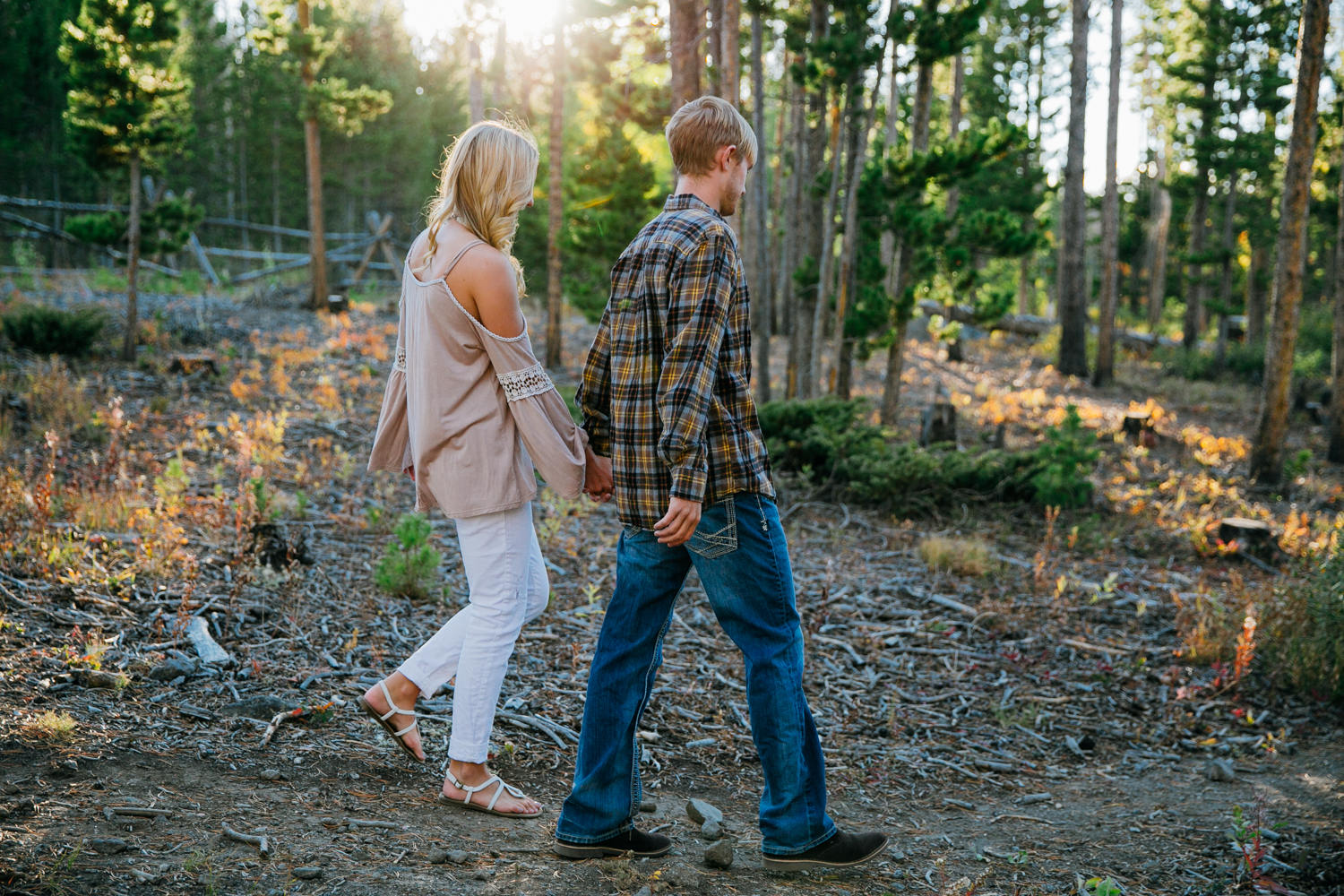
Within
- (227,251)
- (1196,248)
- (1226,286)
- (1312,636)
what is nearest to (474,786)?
(1312,636)

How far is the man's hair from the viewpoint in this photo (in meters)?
2.48

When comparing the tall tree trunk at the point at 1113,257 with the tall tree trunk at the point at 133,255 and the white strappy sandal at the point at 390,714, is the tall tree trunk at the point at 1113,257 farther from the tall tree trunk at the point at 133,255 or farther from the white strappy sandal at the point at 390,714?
the white strappy sandal at the point at 390,714

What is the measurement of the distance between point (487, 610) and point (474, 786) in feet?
1.99

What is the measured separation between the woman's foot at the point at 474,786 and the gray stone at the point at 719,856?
2.03 feet

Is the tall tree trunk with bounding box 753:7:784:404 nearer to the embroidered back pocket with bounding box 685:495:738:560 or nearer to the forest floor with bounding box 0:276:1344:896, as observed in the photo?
the forest floor with bounding box 0:276:1344:896

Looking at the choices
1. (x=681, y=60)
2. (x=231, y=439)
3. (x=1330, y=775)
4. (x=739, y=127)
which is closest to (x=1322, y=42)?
(x=681, y=60)

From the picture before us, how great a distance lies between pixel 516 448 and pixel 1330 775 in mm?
3824

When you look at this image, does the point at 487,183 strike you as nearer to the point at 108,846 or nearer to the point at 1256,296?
the point at 108,846

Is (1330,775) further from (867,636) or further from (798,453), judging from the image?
(798,453)

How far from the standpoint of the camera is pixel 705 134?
98.3 inches

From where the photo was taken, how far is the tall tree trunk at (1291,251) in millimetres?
9133

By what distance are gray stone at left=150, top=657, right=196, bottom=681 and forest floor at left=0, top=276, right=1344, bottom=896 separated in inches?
0.4

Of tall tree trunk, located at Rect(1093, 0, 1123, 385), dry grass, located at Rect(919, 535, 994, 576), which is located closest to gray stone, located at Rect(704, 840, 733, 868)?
dry grass, located at Rect(919, 535, 994, 576)

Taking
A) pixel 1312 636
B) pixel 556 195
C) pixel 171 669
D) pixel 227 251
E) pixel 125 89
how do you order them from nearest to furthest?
1. pixel 171 669
2. pixel 1312 636
3. pixel 125 89
4. pixel 556 195
5. pixel 227 251
